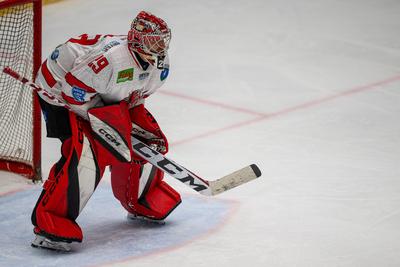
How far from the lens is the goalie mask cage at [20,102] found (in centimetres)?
465

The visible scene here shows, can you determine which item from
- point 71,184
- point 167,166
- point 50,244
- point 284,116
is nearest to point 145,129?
point 167,166

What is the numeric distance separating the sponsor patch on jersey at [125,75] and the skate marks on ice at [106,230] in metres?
0.67

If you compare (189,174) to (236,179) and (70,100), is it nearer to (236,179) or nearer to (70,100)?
(236,179)

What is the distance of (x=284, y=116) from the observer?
18.5ft

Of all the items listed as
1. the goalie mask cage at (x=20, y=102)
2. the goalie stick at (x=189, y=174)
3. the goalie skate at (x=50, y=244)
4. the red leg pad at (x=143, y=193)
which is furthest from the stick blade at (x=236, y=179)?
the goalie mask cage at (x=20, y=102)

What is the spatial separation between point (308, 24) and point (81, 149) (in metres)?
3.87

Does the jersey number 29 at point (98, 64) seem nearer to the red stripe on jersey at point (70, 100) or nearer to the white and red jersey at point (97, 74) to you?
the white and red jersey at point (97, 74)

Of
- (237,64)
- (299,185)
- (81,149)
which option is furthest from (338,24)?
(81,149)

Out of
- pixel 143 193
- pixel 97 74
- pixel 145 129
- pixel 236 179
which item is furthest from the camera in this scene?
pixel 143 193

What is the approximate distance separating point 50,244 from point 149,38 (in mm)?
883

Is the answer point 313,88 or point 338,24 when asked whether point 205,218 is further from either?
point 338,24

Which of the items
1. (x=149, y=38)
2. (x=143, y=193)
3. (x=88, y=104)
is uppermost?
(x=149, y=38)

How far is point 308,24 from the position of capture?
7.38 metres

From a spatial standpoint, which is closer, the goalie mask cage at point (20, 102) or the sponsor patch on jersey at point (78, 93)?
the sponsor patch on jersey at point (78, 93)
